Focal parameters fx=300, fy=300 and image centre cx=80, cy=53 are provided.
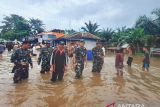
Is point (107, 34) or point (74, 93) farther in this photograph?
point (107, 34)

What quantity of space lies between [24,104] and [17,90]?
198 cm

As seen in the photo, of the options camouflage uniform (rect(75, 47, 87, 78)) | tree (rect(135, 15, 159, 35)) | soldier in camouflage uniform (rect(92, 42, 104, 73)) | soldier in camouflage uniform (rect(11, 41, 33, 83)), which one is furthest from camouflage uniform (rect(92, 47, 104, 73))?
tree (rect(135, 15, 159, 35))

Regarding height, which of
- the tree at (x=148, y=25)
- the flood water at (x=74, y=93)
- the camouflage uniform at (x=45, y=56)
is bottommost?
the flood water at (x=74, y=93)

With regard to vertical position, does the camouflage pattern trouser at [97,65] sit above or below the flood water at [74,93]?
above

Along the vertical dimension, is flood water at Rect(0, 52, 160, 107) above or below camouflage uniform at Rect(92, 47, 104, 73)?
below

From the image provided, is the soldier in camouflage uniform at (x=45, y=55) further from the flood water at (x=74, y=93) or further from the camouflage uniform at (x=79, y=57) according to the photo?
the camouflage uniform at (x=79, y=57)

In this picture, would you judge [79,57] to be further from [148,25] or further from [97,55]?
[148,25]

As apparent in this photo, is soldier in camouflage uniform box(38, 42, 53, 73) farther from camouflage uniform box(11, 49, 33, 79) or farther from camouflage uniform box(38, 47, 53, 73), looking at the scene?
camouflage uniform box(11, 49, 33, 79)

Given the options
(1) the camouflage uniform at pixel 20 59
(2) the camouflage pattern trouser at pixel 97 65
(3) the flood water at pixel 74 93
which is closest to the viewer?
(3) the flood water at pixel 74 93

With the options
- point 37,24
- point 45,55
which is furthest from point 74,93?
point 37,24

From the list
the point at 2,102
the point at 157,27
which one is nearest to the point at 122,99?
the point at 2,102

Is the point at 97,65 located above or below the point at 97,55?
below

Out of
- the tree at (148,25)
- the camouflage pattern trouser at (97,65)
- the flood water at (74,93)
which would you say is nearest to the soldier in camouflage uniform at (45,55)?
the flood water at (74,93)

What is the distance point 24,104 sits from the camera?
791 centimetres
